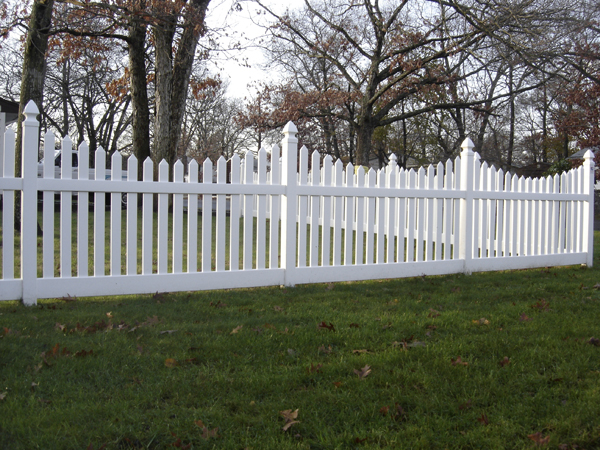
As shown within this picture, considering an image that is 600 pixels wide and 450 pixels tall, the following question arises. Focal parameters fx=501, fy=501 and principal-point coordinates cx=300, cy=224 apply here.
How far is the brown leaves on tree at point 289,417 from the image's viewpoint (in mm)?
2447

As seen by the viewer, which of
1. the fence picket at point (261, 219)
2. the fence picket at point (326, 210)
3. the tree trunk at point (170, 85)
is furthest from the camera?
the tree trunk at point (170, 85)

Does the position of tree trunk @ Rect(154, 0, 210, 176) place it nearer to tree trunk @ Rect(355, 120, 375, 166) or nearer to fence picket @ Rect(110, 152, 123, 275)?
fence picket @ Rect(110, 152, 123, 275)

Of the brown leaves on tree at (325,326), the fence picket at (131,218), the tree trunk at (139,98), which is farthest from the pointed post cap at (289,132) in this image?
the tree trunk at (139,98)

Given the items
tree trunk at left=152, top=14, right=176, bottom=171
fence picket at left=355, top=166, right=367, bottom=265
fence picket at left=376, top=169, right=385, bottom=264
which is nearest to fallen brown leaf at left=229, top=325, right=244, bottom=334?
fence picket at left=355, top=166, right=367, bottom=265

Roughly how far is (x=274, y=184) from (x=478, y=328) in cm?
273

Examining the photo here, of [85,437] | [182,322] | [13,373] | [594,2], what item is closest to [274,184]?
[182,322]

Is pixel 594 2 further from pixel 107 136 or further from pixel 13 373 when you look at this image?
pixel 107 136

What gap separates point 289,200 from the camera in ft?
18.9

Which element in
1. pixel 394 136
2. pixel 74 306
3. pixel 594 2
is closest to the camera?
pixel 74 306

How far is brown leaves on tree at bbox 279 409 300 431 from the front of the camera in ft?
8.03

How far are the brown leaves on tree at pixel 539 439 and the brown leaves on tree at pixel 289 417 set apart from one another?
3.60 feet

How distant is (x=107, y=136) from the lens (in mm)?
32094

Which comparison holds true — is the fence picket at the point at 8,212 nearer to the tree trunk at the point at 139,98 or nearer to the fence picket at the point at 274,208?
the fence picket at the point at 274,208

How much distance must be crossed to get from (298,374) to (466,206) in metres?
4.65
